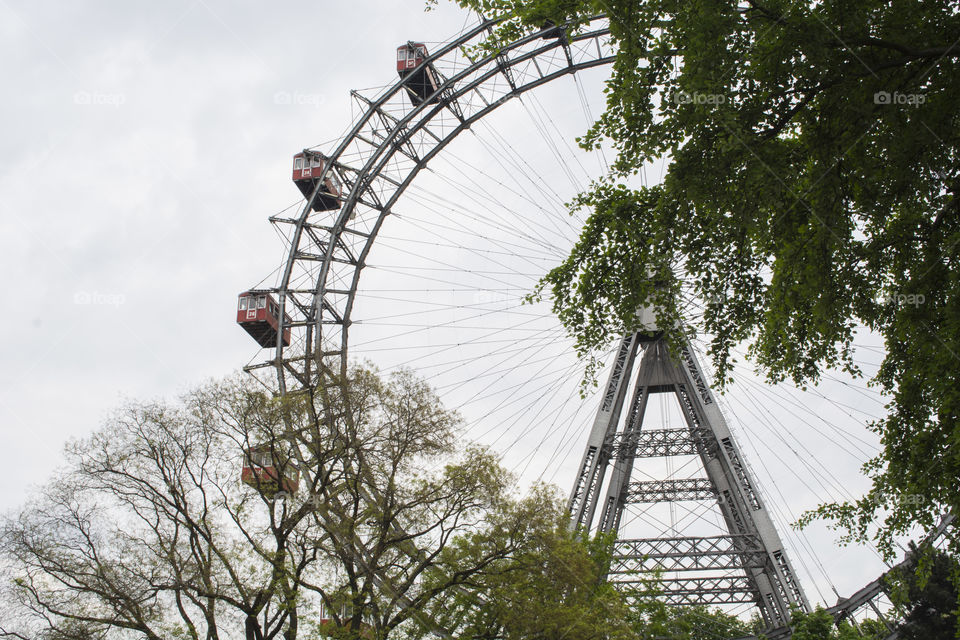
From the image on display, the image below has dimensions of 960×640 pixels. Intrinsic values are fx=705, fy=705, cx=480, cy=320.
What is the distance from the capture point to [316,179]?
93.4 feet

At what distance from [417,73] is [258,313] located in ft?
36.8

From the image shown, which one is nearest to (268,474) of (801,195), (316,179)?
(801,195)

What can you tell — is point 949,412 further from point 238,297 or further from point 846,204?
point 238,297

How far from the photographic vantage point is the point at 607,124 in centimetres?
942

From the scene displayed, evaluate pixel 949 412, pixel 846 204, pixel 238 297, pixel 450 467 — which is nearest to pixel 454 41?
pixel 238 297

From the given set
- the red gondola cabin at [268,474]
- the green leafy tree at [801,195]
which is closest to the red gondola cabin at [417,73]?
the red gondola cabin at [268,474]

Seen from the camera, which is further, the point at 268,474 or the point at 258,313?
the point at 258,313

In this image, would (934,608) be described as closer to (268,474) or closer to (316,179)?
(268,474)

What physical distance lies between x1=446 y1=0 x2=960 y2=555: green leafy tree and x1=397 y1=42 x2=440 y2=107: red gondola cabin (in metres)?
16.9

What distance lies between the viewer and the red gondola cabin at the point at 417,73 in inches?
1046

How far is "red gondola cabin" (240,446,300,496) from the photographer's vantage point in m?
15.4

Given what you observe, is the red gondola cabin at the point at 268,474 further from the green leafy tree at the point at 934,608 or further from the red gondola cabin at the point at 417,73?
the green leafy tree at the point at 934,608

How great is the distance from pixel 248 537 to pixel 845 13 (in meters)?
14.1

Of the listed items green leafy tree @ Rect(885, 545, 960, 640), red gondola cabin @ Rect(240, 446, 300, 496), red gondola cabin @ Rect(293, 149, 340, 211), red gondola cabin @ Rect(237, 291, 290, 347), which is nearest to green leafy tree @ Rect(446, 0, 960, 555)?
red gondola cabin @ Rect(240, 446, 300, 496)
